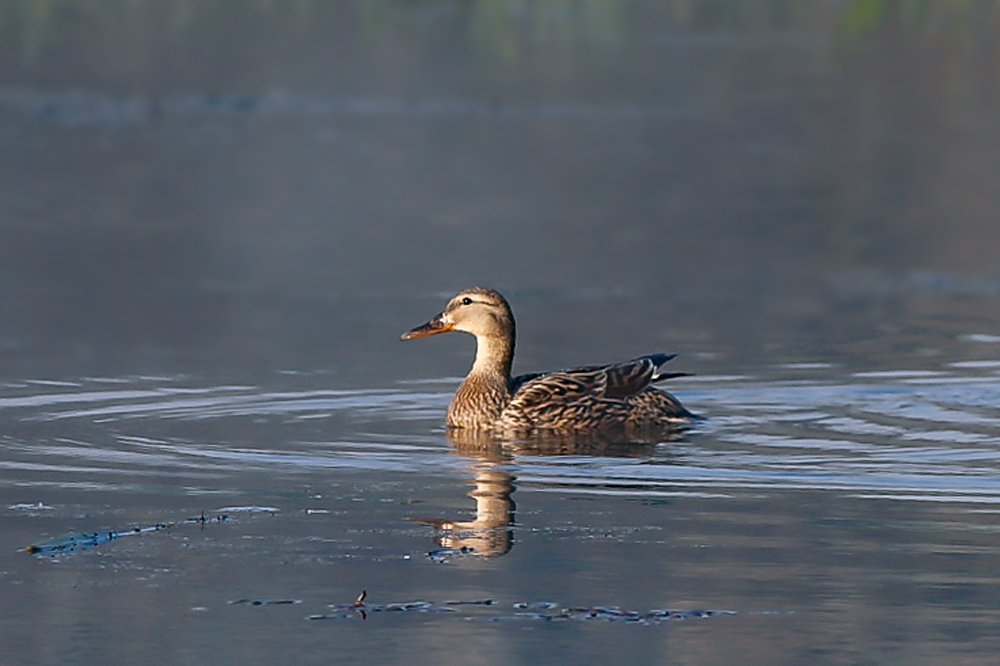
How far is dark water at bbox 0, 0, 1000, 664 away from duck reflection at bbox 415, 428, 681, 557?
0.12 ft

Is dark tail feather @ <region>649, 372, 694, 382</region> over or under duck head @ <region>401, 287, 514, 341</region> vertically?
under

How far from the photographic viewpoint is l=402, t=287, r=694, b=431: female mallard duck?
11.0 metres

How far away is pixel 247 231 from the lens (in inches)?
757

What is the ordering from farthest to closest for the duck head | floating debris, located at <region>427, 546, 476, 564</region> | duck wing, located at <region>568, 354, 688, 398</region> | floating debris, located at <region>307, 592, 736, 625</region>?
1. the duck head
2. duck wing, located at <region>568, 354, 688, 398</region>
3. floating debris, located at <region>427, 546, 476, 564</region>
4. floating debris, located at <region>307, 592, 736, 625</region>

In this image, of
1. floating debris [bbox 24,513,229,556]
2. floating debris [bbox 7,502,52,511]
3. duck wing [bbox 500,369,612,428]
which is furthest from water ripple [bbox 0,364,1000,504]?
floating debris [bbox 24,513,229,556]

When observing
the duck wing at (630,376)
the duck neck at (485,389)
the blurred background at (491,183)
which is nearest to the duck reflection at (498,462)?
the duck neck at (485,389)

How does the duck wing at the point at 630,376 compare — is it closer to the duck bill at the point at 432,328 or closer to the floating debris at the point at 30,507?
the duck bill at the point at 432,328

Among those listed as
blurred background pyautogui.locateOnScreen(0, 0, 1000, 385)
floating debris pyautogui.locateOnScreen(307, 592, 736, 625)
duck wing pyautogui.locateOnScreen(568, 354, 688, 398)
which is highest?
blurred background pyautogui.locateOnScreen(0, 0, 1000, 385)

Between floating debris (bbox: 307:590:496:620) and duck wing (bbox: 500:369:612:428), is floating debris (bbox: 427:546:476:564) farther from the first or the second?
duck wing (bbox: 500:369:612:428)

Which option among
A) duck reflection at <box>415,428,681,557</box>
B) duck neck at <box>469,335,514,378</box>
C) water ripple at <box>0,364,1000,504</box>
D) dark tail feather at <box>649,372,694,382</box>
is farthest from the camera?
duck neck at <box>469,335,514,378</box>

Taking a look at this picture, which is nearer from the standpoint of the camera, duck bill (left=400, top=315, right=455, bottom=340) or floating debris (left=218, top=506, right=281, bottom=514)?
floating debris (left=218, top=506, right=281, bottom=514)

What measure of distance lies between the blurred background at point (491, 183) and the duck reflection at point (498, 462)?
1.62 meters

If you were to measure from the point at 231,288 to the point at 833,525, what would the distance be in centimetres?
857

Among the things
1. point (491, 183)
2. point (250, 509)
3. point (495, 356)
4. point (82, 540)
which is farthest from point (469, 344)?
point (491, 183)
